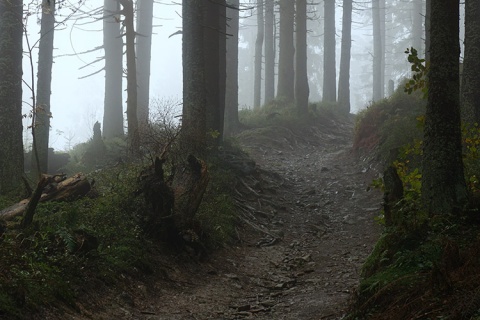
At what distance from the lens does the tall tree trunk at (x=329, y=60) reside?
1170 inches

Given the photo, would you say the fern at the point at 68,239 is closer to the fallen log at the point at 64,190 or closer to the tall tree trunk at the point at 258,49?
the fallen log at the point at 64,190

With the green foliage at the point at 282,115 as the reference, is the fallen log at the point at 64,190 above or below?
below

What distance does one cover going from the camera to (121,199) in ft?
30.3

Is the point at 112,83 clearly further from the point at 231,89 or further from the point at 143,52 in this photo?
the point at 231,89

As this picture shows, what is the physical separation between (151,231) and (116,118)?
1597 cm

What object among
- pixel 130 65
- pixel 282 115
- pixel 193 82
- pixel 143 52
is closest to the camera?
pixel 193 82

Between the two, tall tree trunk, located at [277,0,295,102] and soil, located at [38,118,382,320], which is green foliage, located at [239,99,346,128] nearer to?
tall tree trunk, located at [277,0,295,102]

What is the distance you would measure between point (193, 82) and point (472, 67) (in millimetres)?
5830

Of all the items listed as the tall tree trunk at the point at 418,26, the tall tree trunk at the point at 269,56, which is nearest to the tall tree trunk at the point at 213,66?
the tall tree trunk at the point at 269,56

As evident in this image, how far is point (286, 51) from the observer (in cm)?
2594

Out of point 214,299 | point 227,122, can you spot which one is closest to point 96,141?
point 227,122

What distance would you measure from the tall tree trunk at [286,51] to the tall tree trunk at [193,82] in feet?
42.4

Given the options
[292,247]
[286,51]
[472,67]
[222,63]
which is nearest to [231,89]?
[286,51]

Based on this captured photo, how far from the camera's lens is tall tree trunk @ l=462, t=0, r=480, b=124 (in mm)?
11344
